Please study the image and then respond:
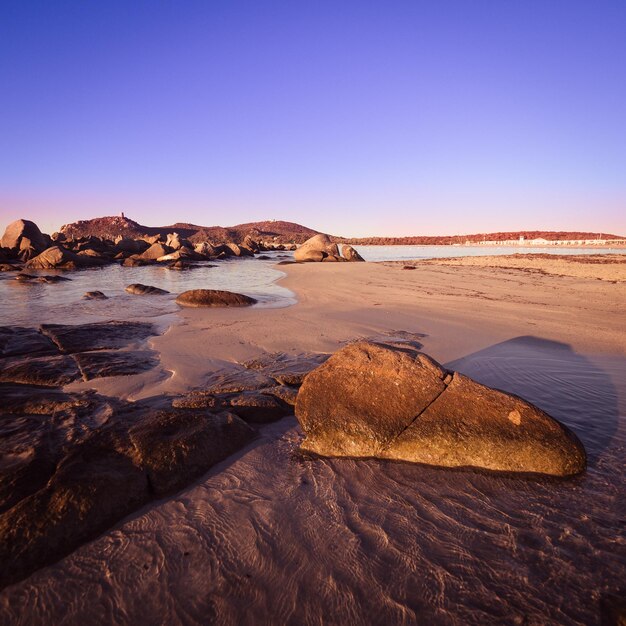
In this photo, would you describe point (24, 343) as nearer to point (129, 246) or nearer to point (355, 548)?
point (355, 548)

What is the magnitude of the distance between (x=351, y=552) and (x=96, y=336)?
17.3 ft

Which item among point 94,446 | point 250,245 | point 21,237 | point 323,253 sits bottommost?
point 94,446

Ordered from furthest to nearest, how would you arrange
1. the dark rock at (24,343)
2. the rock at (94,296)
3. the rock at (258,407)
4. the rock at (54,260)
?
the rock at (54,260)
the rock at (94,296)
the dark rock at (24,343)
the rock at (258,407)

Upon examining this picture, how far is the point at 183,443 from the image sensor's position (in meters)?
2.71

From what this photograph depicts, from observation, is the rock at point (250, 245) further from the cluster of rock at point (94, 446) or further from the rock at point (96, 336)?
the cluster of rock at point (94, 446)

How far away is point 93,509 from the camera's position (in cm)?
212

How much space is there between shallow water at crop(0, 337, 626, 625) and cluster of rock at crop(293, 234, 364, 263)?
92.8 feet

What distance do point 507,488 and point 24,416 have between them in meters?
3.78

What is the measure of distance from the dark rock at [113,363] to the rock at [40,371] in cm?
12

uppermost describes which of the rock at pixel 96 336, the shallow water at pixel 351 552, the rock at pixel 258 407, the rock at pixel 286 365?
the rock at pixel 96 336

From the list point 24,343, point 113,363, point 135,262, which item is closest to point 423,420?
point 113,363

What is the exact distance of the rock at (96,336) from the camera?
16.9 feet

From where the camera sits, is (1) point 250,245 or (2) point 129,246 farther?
(1) point 250,245

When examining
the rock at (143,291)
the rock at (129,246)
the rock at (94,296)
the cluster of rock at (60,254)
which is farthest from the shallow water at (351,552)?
the rock at (129,246)
